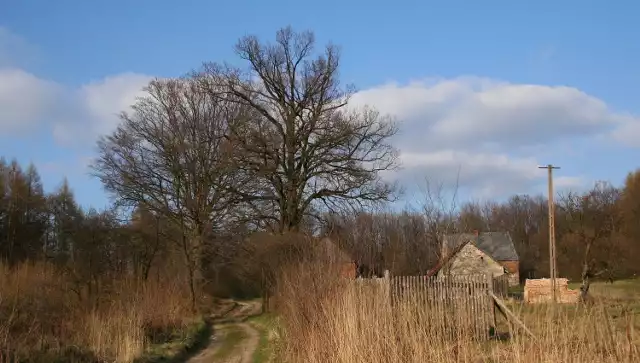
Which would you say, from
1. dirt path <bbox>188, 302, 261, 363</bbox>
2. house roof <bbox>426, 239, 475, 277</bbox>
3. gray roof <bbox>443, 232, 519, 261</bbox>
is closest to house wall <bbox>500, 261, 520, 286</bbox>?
gray roof <bbox>443, 232, 519, 261</bbox>

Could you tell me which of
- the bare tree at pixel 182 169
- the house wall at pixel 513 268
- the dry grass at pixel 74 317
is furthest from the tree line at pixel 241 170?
the house wall at pixel 513 268

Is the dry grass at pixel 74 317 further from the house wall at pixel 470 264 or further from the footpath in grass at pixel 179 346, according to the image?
the house wall at pixel 470 264

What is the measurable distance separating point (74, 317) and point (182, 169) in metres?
18.1

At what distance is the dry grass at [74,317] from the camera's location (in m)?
11.5

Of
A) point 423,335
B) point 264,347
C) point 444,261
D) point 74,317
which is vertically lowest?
point 264,347

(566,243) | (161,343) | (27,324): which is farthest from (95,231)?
(566,243)

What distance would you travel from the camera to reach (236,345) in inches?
720

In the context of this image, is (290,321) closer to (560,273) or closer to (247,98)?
(247,98)

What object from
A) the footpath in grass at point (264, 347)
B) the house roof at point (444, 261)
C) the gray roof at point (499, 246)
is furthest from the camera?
the gray roof at point (499, 246)

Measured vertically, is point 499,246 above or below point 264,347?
above

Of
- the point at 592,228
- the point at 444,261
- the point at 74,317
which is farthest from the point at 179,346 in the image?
the point at 592,228

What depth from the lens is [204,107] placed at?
110ft

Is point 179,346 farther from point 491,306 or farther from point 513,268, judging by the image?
point 513,268

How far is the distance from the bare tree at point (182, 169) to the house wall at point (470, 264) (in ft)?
38.4
